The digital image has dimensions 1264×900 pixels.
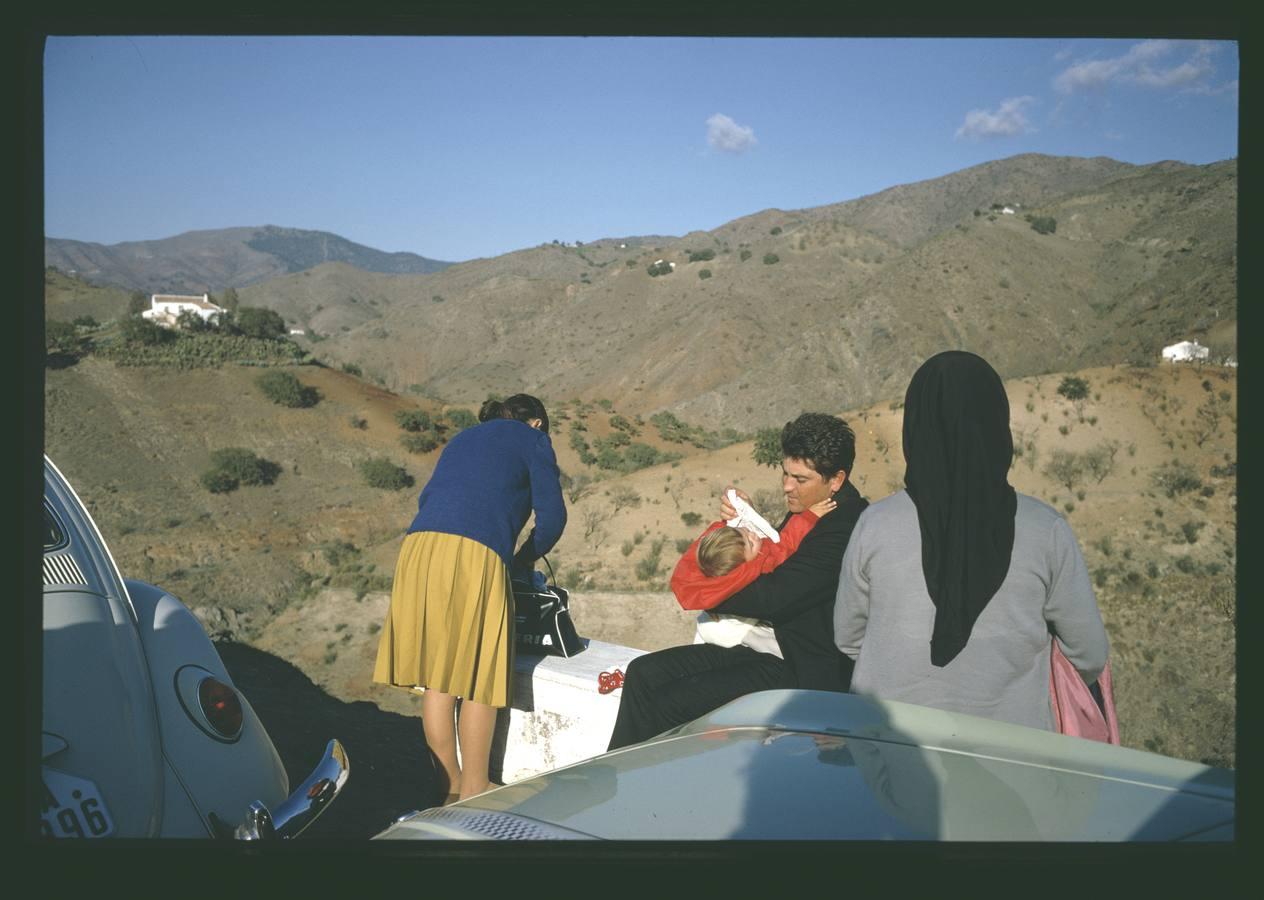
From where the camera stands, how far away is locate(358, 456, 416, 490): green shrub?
1160 inches

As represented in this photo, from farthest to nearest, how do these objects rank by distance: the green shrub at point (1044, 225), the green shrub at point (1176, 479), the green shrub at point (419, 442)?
1. the green shrub at point (1044, 225)
2. the green shrub at point (419, 442)
3. the green shrub at point (1176, 479)

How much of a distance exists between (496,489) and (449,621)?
586mm

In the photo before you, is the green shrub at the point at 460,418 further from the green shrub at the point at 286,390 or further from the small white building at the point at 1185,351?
the small white building at the point at 1185,351

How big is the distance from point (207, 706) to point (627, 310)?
2817 inches

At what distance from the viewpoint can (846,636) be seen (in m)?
2.80

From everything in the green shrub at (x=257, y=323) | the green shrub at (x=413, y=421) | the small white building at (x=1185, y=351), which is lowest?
the green shrub at (x=413, y=421)

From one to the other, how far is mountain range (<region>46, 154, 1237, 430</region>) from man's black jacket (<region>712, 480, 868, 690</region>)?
2736 centimetres

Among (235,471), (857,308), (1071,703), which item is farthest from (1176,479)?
(857,308)

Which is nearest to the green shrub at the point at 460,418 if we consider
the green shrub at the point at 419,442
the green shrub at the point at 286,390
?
the green shrub at the point at 419,442

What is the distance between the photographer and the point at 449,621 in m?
3.76

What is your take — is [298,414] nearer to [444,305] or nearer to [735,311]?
[735,311]

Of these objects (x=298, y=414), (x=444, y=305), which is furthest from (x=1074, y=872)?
(x=444, y=305)

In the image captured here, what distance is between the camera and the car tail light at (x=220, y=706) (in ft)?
9.39

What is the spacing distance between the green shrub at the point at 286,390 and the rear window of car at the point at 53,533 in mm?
32987
